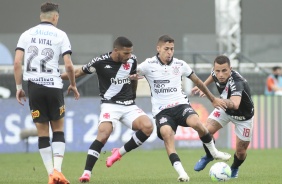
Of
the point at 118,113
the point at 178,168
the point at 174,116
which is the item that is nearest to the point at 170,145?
the point at 178,168

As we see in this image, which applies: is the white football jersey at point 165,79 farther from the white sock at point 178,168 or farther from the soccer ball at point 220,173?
the soccer ball at point 220,173

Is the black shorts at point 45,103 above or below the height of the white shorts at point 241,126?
above

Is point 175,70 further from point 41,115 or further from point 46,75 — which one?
point 41,115

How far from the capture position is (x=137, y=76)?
12844 mm

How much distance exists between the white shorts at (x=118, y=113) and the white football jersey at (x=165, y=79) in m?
0.33

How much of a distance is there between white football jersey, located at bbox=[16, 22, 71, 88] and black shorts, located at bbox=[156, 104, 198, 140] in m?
1.93

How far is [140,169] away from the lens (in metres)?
15.7

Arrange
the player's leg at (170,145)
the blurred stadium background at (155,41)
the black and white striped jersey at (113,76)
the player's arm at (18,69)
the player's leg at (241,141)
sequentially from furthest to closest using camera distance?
the blurred stadium background at (155,41) → the player's leg at (241,141) → the black and white striped jersey at (113,76) → the player's leg at (170,145) → the player's arm at (18,69)

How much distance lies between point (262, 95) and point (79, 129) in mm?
4733

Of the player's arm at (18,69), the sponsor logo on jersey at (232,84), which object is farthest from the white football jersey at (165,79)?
the player's arm at (18,69)

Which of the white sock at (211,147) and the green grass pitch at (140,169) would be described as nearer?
the green grass pitch at (140,169)

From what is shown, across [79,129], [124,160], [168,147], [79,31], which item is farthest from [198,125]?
[79,31]

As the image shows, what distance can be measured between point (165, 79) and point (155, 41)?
1211cm

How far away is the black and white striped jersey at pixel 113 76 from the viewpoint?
13.1 metres
